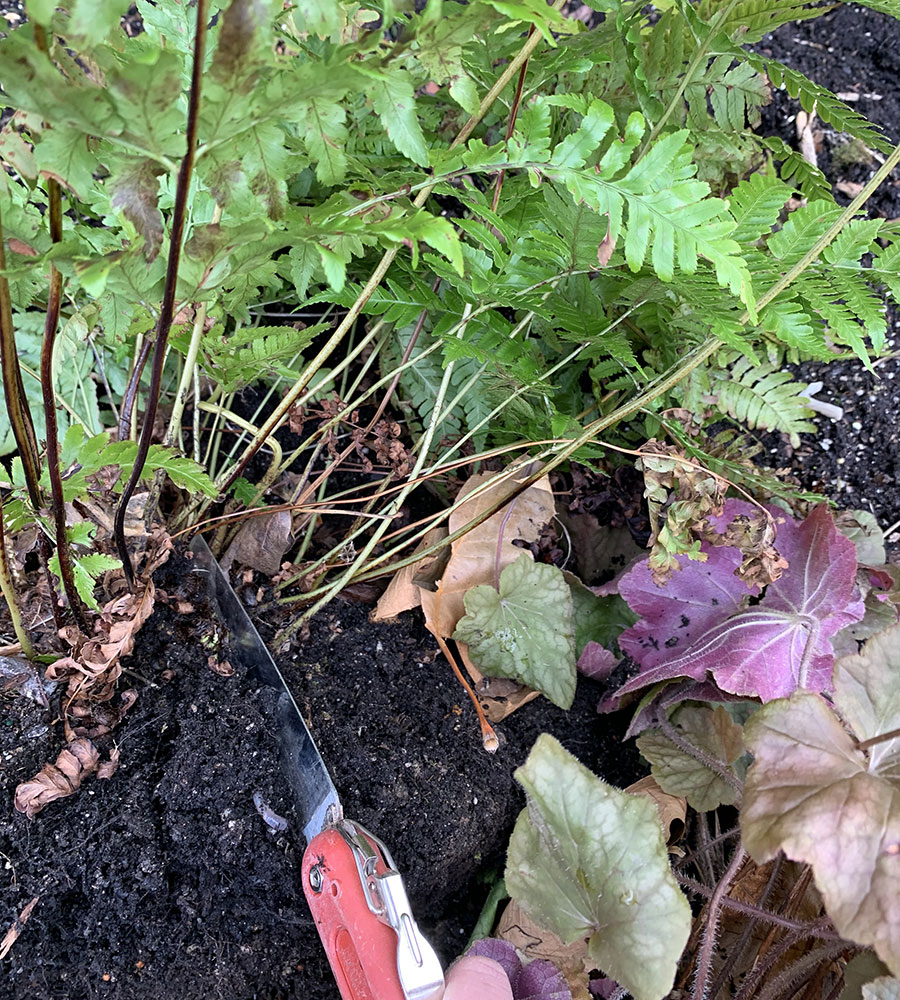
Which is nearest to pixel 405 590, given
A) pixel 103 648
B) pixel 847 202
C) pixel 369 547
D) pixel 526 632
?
pixel 369 547

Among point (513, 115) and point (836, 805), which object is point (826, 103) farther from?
point (836, 805)

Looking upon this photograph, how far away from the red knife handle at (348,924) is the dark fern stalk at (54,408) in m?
0.42

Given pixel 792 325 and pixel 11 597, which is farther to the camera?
pixel 792 325

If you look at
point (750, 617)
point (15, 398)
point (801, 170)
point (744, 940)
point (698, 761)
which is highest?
point (15, 398)

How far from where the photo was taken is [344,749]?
1169 mm

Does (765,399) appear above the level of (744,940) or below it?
above

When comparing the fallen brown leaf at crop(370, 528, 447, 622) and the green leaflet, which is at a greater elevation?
the green leaflet

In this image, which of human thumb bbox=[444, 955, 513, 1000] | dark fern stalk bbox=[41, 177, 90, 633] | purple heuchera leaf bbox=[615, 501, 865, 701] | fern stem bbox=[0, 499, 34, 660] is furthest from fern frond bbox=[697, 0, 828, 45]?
human thumb bbox=[444, 955, 513, 1000]

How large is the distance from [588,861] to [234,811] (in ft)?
1.57

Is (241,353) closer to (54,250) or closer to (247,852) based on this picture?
(54,250)

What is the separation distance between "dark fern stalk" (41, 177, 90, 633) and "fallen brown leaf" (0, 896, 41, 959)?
35 centimetres

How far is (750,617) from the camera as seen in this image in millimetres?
1267

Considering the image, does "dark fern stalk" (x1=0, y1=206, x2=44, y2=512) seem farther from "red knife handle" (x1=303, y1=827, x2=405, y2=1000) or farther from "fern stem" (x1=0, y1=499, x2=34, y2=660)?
"red knife handle" (x1=303, y1=827, x2=405, y2=1000)

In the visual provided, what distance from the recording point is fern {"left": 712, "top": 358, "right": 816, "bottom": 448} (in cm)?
143
